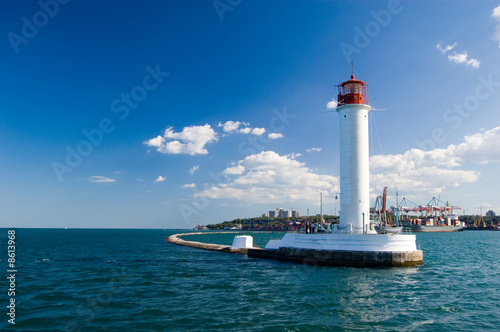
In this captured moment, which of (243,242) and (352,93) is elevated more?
(352,93)

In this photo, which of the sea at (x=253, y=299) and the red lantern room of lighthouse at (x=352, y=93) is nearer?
the sea at (x=253, y=299)

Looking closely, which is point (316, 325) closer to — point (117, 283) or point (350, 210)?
point (117, 283)

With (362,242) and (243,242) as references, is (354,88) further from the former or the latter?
(243,242)

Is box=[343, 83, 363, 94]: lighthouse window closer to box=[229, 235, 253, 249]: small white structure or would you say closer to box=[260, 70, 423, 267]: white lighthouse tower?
box=[260, 70, 423, 267]: white lighthouse tower

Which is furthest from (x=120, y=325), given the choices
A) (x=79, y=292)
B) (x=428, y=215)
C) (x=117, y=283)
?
(x=428, y=215)

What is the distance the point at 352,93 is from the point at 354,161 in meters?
6.28

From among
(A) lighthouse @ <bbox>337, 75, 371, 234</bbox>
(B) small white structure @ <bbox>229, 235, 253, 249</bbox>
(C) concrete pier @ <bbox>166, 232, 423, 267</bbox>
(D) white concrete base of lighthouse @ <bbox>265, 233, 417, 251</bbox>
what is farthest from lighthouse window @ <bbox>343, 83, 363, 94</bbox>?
(B) small white structure @ <bbox>229, 235, 253, 249</bbox>

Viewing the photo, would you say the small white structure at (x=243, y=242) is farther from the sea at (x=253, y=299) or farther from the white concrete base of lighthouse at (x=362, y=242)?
the sea at (x=253, y=299)

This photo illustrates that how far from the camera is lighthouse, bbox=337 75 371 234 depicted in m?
28.1

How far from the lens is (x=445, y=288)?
19.5m

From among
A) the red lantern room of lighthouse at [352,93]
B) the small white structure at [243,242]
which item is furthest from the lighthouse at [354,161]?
the small white structure at [243,242]

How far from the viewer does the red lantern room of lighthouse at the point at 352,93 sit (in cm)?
2928

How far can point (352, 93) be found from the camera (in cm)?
2952

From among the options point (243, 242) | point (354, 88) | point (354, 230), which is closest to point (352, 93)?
point (354, 88)
